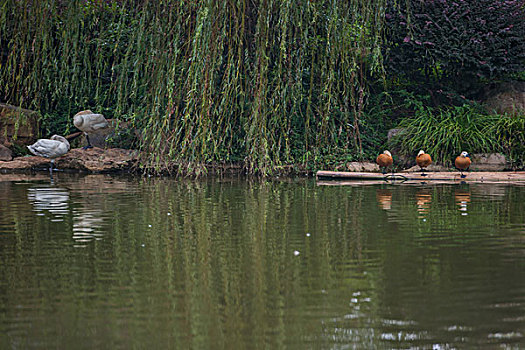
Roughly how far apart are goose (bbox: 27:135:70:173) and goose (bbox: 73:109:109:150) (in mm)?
455

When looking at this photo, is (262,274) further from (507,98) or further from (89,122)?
(507,98)

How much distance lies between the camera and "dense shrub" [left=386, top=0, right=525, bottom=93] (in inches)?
543

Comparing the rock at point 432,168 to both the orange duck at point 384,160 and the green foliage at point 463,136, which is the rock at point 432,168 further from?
the orange duck at point 384,160

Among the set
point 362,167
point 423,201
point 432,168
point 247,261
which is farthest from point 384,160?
point 247,261

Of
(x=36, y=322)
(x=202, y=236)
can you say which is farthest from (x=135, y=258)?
(x=36, y=322)

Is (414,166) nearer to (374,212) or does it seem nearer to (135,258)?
(374,212)

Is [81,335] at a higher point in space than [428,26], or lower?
lower

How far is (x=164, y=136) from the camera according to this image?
36.8ft

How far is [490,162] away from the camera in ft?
42.8

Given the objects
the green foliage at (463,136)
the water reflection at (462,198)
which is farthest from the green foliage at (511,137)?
the water reflection at (462,198)

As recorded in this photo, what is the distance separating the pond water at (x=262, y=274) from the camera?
351 cm

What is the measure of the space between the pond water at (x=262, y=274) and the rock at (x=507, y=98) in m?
6.51

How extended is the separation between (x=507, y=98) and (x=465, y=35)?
1.92 metres

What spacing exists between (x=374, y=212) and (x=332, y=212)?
1.37 feet
